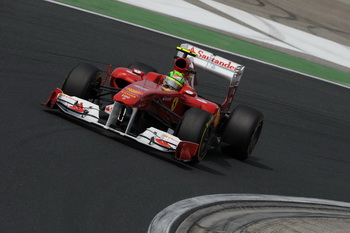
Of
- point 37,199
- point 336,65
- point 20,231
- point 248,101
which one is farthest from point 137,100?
point 336,65

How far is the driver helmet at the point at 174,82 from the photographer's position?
916 centimetres

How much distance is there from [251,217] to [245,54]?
11341 millimetres

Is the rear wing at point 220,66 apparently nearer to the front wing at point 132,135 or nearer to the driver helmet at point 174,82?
the driver helmet at point 174,82

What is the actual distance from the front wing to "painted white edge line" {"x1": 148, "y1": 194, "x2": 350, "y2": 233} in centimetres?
81

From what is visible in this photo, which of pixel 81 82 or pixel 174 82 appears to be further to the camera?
pixel 174 82

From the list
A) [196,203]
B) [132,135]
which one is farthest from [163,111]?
[196,203]

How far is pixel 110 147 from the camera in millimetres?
8031

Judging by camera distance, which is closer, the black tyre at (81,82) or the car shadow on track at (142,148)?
the car shadow on track at (142,148)

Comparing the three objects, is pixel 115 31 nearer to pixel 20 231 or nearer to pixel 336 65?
pixel 336 65

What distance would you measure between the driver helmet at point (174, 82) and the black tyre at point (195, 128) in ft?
2.49

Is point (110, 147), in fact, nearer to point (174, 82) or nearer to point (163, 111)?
point (163, 111)

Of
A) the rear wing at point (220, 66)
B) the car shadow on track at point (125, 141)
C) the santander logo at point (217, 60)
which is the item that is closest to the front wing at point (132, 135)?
the car shadow on track at point (125, 141)

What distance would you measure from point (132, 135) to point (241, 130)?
1.77 metres

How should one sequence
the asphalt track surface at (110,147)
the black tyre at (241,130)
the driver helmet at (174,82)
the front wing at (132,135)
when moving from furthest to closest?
the black tyre at (241,130)
the driver helmet at (174,82)
the front wing at (132,135)
the asphalt track surface at (110,147)
